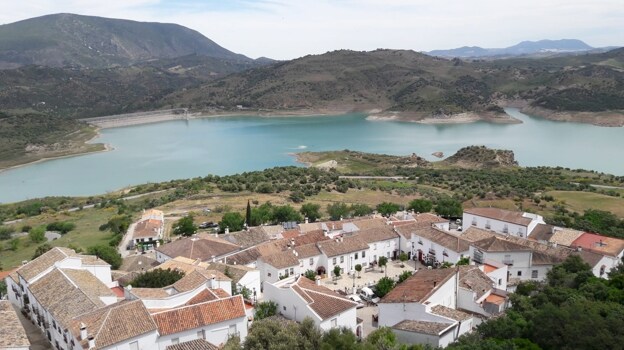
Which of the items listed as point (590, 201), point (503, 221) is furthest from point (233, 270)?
point (590, 201)

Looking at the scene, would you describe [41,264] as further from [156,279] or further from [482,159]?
[482,159]

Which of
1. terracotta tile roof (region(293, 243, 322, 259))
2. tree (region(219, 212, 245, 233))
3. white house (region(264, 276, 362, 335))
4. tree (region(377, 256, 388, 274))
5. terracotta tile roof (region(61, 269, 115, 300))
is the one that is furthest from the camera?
tree (region(219, 212, 245, 233))

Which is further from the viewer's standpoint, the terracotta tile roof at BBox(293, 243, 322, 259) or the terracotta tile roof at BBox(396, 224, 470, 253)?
the terracotta tile roof at BBox(396, 224, 470, 253)

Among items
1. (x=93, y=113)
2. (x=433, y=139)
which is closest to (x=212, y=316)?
(x=433, y=139)

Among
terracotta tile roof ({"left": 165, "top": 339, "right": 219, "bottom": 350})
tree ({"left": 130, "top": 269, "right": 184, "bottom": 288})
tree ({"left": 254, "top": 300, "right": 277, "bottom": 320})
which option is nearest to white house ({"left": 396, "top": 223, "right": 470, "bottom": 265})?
tree ({"left": 254, "top": 300, "right": 277, "bottom": 320})

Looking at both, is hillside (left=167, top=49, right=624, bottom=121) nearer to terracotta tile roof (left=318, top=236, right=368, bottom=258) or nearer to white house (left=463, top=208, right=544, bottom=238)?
white house (left=463, top=208, right=544, bottom=238)

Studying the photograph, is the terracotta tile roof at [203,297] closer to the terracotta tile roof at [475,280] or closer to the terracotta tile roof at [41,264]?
the terracotta tile roof at [41,264]
